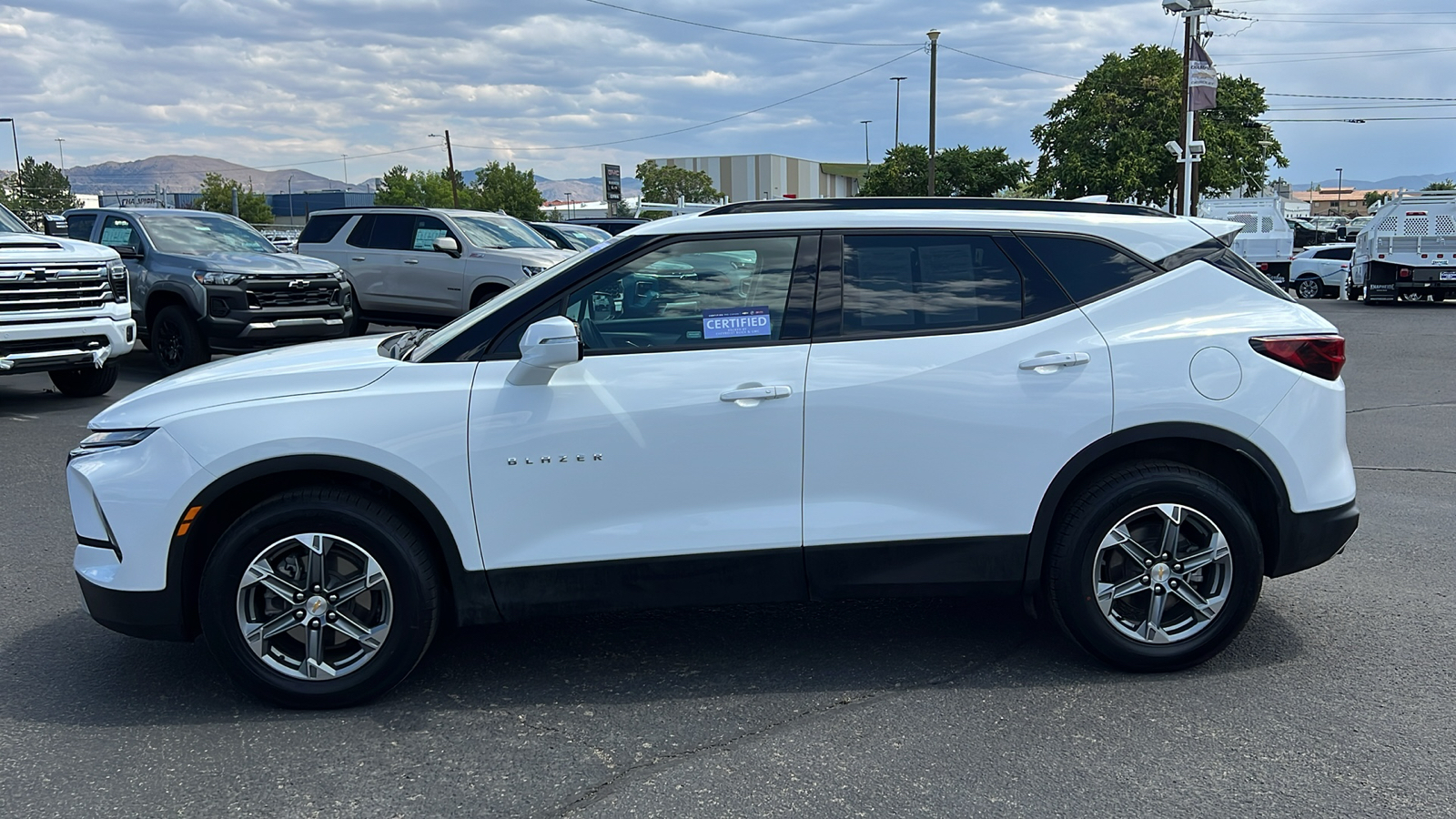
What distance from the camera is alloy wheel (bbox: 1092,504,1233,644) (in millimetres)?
4125

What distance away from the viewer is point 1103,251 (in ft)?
14.0

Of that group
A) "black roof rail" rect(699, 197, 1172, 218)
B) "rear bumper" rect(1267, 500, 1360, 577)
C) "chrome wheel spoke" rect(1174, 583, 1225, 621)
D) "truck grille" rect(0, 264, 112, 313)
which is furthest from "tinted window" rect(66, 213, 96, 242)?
"rear bumper" rect(1267, 500, 1360, 577)

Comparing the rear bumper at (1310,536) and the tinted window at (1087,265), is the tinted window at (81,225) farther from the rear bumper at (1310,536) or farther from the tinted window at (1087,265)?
the rear bumper at (1310,536)

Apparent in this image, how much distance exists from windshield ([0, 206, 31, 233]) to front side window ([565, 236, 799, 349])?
29.8ft

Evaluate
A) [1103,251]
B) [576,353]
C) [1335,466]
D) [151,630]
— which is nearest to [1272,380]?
[1335,466]

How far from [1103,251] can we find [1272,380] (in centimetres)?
74

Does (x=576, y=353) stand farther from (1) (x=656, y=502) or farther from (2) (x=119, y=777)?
(2) (x=119, y=777)

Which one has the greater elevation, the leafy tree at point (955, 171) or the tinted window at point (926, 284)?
the leafy tree at point (955, 171)

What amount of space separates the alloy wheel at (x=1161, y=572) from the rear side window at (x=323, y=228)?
14.3 m

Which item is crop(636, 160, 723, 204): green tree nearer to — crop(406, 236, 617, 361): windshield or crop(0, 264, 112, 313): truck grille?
crop(0, 264, 112, 313): truck grille

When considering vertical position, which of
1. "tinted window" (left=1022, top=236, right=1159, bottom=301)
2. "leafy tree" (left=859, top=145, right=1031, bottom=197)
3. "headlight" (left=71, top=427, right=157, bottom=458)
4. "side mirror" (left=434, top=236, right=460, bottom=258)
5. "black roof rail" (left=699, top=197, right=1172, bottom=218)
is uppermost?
"leafy tree" (left=859, top=145, right=1031, bottom=197)

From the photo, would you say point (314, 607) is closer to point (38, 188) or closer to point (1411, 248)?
point (1411, 248)

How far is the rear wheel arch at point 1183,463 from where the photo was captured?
4.08 metres

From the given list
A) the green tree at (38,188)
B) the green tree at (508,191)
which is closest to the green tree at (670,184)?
the green tree at (508,191)
